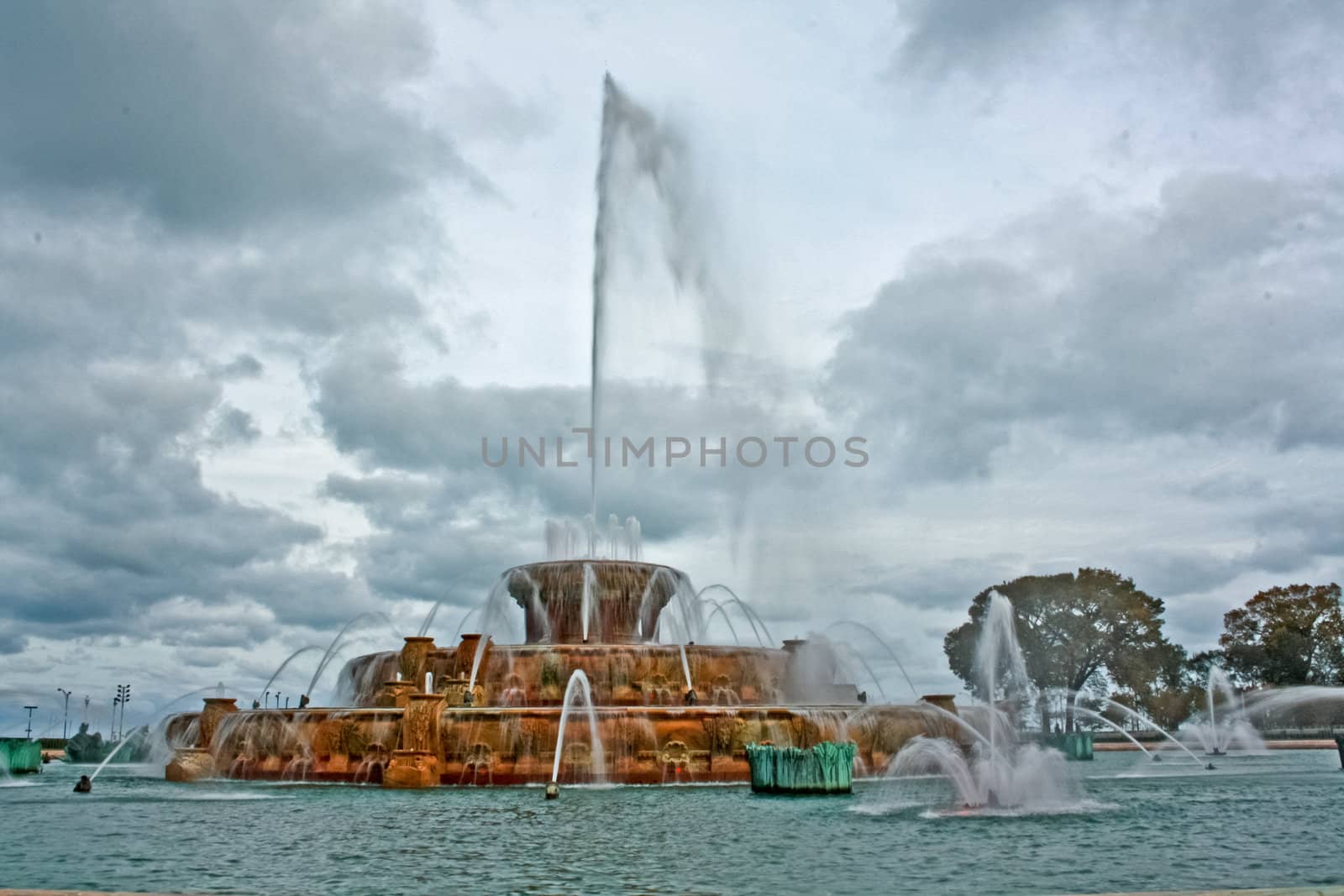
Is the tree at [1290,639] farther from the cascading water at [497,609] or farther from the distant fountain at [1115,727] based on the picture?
the cascading water at [497,609]

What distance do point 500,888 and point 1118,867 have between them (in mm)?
7394

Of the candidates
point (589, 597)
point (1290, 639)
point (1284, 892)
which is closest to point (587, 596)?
point (589, 597)

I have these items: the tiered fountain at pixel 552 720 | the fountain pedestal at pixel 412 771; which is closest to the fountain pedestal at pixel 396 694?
the tiered fountain at pixel 552 720

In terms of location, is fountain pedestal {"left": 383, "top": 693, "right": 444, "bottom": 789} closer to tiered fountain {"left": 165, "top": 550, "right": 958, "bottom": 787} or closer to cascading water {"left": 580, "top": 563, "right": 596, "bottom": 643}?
tiered fountain {"left": 165, "top": 550, "right": 958, "bottom": 787}

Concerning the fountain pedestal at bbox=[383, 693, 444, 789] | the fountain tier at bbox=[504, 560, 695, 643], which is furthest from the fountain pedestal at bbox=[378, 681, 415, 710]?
the fountain tier at bbox=[504, 560, 695, 643]

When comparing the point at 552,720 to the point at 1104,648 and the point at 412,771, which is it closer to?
the point at 412,771

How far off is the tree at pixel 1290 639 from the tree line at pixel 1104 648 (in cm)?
9

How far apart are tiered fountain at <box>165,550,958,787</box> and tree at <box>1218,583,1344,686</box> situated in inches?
2227

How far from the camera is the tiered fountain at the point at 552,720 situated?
27750mm

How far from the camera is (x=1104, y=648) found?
7438 cm

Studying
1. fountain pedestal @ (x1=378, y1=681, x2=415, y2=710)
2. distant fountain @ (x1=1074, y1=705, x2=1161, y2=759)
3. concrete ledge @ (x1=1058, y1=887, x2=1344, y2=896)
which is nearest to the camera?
concrete ledge @ (x1=1058, y1=887, x2=1344, y2=896)

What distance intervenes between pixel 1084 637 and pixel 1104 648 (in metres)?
1.57

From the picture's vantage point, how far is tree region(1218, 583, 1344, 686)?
3155 inches

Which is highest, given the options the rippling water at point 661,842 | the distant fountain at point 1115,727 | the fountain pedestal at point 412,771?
the distant fountain at point 1115,727
